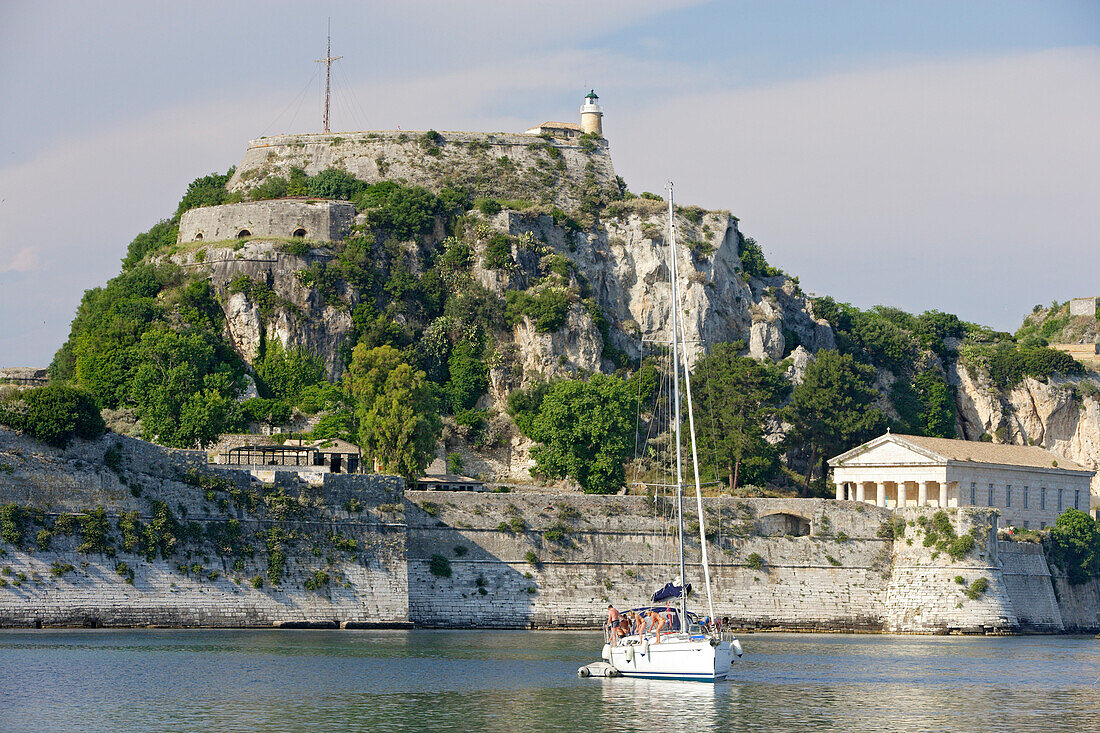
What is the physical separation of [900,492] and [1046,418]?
26996 millimetres

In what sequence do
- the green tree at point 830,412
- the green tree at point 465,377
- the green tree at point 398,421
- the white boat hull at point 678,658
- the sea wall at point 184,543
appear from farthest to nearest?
the green tree at point 465,377
the green tree at point 830,412
the green tree at point 398,421
the sea wall at point 184,543
the white boat hull at point 678,658

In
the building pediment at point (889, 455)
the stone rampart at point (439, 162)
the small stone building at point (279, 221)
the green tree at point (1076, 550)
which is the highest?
the stone rampart at point (439, 162)

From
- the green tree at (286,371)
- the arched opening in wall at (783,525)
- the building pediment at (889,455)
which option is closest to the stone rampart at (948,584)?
the arched opening in wall at (783,525)

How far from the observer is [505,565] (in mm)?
63719

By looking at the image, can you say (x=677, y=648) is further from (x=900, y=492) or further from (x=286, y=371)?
(x=286, y=371)

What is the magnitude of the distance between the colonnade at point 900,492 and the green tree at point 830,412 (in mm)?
4007

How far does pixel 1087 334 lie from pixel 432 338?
57.1 metres

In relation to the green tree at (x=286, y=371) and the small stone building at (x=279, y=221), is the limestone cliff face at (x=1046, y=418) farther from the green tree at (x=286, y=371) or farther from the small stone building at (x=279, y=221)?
the green tree at (x=286, y=371)

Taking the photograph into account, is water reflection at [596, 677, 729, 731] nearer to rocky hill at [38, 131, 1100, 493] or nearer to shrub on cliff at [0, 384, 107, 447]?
shrub on cliff at [0, 384, 107, 447]

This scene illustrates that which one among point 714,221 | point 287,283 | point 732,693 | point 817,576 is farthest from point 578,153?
point 732,693

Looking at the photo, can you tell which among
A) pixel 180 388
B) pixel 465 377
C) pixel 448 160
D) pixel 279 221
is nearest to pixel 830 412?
pixel 465 377

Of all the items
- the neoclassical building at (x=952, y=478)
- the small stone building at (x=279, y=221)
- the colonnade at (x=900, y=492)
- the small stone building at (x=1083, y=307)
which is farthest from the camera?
the small stone building at (x=1083, y=307)

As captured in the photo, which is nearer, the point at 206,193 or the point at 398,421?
the point at 398,421

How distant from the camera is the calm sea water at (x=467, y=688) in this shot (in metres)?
36.8
